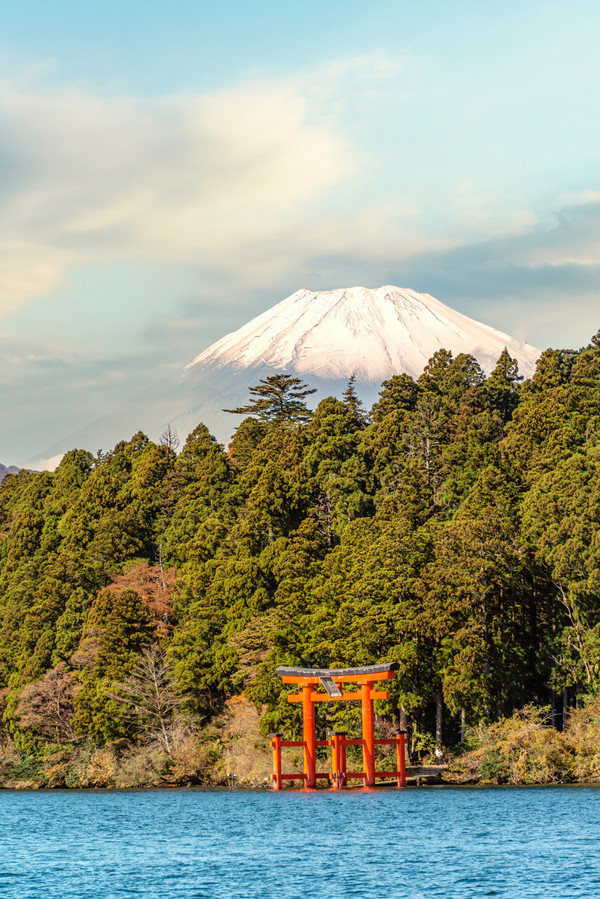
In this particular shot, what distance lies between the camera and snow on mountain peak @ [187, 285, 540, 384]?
538 feet

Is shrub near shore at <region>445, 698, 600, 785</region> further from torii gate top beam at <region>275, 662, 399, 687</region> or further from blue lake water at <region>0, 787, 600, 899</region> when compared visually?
torii gate top beam at <region>275, 662, 399, 687</region>

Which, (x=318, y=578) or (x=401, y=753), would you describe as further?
(x=318, y=578)

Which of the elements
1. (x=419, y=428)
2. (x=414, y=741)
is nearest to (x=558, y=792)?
(x=414, y=741)

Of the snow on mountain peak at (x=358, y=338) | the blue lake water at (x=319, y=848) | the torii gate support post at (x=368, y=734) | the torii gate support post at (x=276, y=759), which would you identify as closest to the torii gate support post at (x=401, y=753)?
the torii gate support post at (x=368, y=734)

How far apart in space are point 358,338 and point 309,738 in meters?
137

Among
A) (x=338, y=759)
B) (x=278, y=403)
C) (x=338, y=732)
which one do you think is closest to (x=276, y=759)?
(x=338, y=759)

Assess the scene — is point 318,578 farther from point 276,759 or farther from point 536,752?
point 536,752

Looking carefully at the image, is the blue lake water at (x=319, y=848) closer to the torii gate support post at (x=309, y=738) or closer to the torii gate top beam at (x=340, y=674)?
the torii gate support post at (x=309, y=738)

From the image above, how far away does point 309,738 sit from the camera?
39281 mm

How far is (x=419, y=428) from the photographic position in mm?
66812

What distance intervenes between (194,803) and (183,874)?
1480 cm

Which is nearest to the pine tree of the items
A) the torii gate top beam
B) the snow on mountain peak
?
the torii gate top beam

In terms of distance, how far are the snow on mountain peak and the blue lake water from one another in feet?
416

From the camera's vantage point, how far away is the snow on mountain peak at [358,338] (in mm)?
164000
